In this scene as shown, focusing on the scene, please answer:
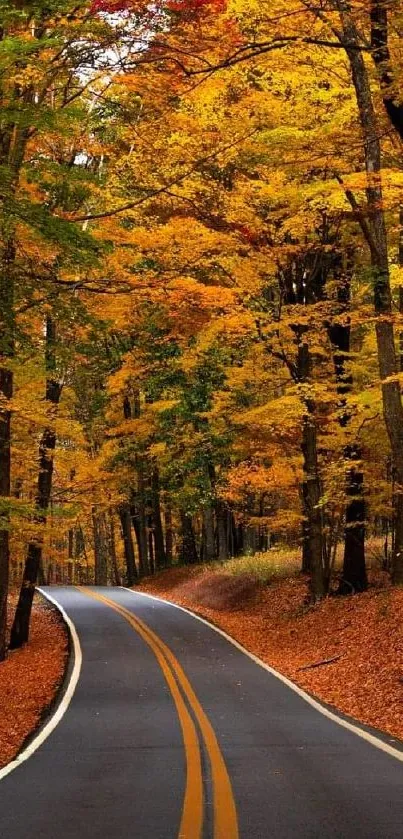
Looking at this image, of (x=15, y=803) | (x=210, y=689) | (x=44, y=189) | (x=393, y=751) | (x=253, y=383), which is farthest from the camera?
(x=253, y=383)

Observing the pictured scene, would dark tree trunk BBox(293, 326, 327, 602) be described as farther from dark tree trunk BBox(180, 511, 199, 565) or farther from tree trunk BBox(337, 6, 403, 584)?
dark tree trunk BBox(180, 511, 199, 565)

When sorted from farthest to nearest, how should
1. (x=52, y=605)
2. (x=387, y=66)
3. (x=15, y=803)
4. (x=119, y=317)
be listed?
1. (x=52, y=605)
2. (x=119, y=317)
3. (x=387, y=66)
4. (x=15, y=803)

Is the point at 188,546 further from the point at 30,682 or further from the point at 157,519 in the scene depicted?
the point at 30,682

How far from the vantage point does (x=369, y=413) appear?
56.4 ft

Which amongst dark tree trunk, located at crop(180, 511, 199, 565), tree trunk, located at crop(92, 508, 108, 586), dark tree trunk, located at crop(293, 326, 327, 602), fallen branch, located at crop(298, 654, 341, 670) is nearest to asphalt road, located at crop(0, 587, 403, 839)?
fallen branch, located at crop(298, 654, 341, 670)

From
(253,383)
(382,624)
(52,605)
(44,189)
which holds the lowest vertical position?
(52,605)

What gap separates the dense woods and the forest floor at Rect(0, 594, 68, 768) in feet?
4.79

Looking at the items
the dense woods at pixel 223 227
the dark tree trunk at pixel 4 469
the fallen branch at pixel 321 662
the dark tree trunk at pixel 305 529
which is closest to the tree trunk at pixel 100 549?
the dense woods at pixel 223 227

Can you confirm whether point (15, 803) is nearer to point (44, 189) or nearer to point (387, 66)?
point (387, 66)

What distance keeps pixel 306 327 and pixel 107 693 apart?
10311 millimetres

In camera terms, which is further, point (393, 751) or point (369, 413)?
point (369, 413)

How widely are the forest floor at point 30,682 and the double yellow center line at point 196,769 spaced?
2161 millimetres

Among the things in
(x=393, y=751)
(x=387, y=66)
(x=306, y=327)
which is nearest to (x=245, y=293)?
(x=306, y=327)

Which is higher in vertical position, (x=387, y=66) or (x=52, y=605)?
(x=387, y=66)
